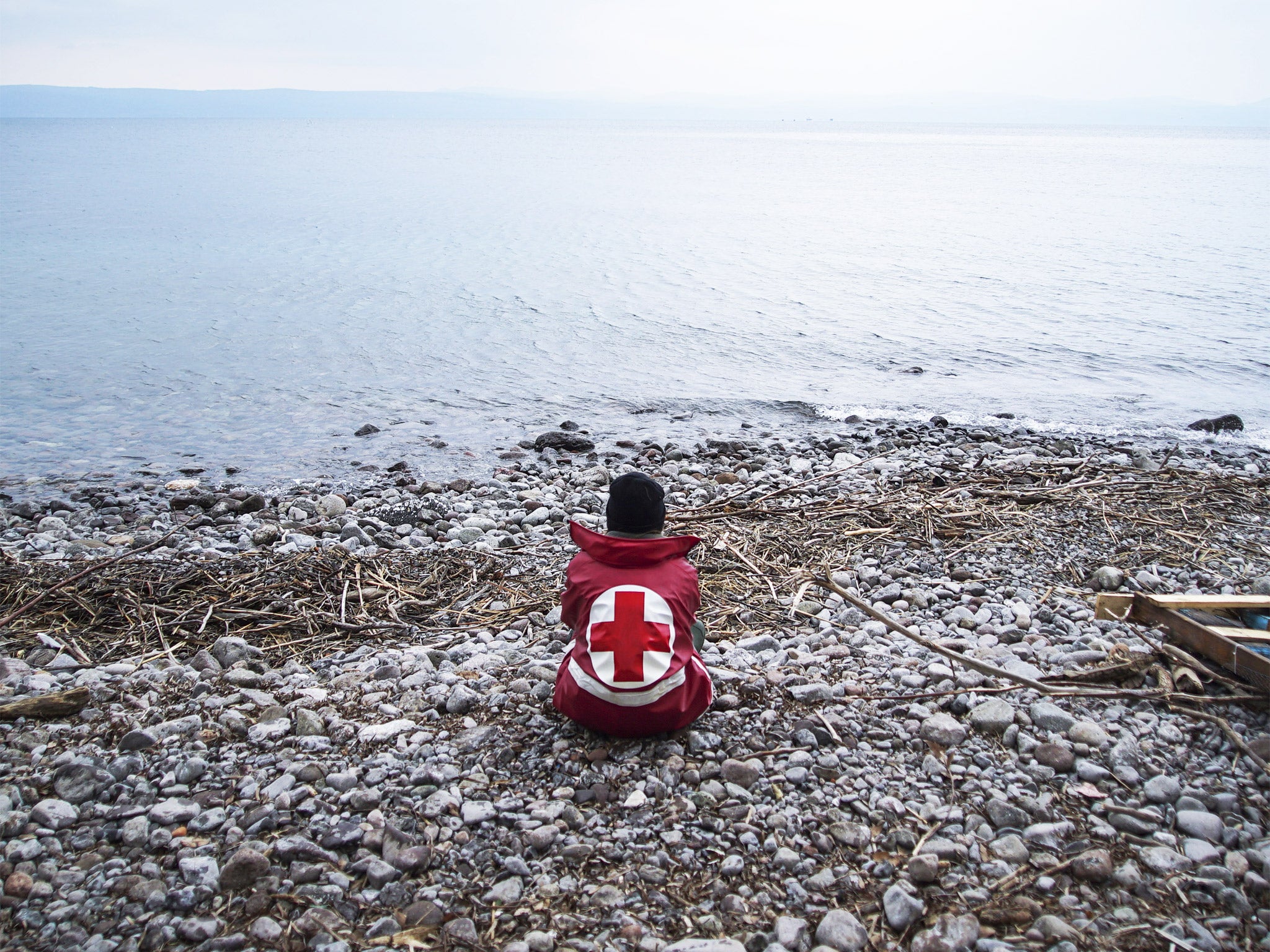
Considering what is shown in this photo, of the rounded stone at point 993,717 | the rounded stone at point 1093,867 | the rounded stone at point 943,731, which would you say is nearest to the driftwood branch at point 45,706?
the rounded stone at point 943,731

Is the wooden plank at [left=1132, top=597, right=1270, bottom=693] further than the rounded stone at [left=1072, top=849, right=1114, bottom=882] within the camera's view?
Yes

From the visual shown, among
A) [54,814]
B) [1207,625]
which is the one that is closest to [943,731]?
[1207,625]

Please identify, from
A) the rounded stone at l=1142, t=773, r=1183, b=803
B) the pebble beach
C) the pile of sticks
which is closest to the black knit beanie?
the pebble beach

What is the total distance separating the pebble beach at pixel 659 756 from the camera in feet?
9.85

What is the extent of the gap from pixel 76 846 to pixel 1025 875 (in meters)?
3.54

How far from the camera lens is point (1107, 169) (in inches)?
2739

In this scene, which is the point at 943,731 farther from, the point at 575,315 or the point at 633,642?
the point at 575,315

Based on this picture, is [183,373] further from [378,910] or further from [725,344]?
[378,910]

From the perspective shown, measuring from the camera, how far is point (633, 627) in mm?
3850

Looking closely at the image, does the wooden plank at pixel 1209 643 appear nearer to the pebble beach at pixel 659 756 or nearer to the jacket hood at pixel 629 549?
the pebble beach at pixel 659 756

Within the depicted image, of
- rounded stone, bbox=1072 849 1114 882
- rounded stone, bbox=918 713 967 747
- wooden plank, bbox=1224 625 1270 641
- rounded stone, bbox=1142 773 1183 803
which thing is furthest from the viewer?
wooden plank, bbox=1224 625 1270 641

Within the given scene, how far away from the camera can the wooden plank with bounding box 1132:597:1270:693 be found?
3983 mm

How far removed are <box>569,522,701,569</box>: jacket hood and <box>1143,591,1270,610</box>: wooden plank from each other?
8.52ft

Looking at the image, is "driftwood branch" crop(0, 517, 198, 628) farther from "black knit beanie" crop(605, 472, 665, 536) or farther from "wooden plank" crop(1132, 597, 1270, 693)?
"wooden plank" crop(1132, 597, 1270, 693)
